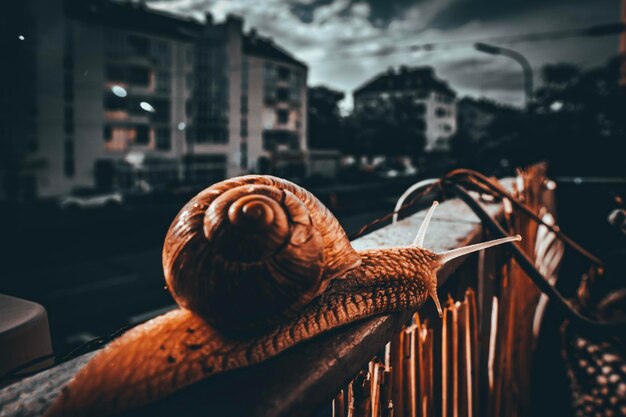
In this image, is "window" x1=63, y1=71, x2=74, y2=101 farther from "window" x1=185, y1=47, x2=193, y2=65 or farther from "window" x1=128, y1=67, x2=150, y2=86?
"window" x1=185, y1=47, x2=193, y2=65

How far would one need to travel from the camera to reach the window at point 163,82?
28594 millimetres

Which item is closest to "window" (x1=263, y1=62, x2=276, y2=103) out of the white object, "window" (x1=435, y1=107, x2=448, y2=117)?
the white object

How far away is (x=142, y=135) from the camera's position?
2761 cm

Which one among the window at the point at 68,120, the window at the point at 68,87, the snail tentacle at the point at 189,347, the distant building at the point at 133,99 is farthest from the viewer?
the window at the point at 68,87

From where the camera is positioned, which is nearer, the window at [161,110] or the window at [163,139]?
the window at [161,110]

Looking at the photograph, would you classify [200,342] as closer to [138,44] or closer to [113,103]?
[113,103]

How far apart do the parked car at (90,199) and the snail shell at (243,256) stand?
949 inches

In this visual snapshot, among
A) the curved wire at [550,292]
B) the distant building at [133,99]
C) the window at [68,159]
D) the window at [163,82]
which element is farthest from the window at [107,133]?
the curved wire at [550,292]

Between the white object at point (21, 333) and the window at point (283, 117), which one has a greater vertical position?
the window at point (283, 117)

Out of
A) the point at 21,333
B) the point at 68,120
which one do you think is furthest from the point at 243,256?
the point at 68,120

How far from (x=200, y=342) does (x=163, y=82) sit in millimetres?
31491

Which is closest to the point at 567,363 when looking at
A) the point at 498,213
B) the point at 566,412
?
the point at 566,412

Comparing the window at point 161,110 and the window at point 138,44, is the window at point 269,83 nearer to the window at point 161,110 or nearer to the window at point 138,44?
the window at point 161,110

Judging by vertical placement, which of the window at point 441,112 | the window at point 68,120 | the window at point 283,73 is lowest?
the window at point 68,120
